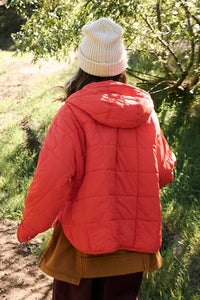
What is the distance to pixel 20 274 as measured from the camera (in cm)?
293

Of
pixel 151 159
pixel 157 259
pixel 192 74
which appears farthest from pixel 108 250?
pixel 192 74

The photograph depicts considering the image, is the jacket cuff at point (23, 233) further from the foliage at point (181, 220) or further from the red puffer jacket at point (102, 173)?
the foliage at point (181, 220)

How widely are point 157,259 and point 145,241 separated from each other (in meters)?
0.17

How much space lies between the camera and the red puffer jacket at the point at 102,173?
1.52 metres

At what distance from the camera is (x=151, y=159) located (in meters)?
1.61

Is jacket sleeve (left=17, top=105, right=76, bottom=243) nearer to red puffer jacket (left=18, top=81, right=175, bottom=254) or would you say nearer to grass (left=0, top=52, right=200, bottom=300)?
red puffer jacket (left=18, top=81, right=175, bottom=254)

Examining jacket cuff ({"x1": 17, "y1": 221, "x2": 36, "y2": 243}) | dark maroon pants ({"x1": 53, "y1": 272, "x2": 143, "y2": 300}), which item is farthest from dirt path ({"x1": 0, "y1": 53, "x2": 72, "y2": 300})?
jacket cuff ({"x1": 17, "y1": 221, "x2": 36, "y2": 243})

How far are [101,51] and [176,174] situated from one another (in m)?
2.31

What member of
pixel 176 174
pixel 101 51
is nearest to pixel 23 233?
pixel 101 51

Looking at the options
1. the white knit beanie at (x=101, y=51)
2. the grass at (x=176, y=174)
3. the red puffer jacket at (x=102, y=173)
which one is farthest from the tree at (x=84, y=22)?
the red puffer jacket at (x=102, y=173)

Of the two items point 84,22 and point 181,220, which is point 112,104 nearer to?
point 181,220

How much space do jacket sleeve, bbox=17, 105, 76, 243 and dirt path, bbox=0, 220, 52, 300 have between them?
1.37m

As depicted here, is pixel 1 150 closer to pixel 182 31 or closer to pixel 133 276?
pixel 182 31

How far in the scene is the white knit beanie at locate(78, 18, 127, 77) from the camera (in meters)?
1.64
